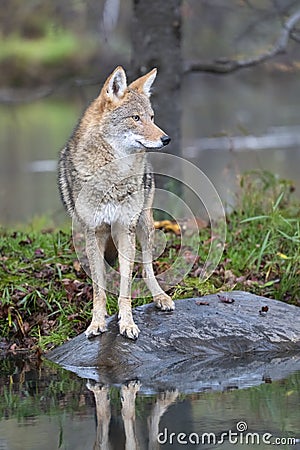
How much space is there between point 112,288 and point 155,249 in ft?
1.52

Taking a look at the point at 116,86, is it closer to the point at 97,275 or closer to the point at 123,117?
the point at 123,117

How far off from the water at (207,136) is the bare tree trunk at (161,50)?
59cm

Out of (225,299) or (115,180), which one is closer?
(115,180)

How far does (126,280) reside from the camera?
19.3 feet

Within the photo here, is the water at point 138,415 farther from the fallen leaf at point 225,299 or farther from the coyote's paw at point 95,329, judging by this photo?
the fallen leaf at point 225,299

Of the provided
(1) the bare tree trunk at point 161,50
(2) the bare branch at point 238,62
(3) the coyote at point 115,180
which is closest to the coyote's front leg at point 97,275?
(3) the coyote at point 115,180

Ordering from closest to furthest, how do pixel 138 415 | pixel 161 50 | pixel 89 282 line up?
1. pixel 138 415
2. pixel 89 282
3. pixel 161 50

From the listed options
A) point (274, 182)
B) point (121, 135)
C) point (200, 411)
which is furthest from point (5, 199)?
point (200, 411)

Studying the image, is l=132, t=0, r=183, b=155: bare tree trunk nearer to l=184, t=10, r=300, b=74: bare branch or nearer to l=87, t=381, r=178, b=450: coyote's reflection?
l=184, t=10, r=300, b=74: bare branch

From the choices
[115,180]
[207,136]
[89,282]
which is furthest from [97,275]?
[207,136]

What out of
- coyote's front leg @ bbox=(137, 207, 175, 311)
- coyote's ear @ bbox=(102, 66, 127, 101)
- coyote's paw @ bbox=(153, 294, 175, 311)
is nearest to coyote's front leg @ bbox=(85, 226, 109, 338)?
coyote's front leg @ bbox=(137, 207, 175, 311)

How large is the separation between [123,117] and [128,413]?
2012 millimetres

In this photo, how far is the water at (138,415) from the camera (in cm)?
440

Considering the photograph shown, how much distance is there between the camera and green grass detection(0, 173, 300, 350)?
655 cm
